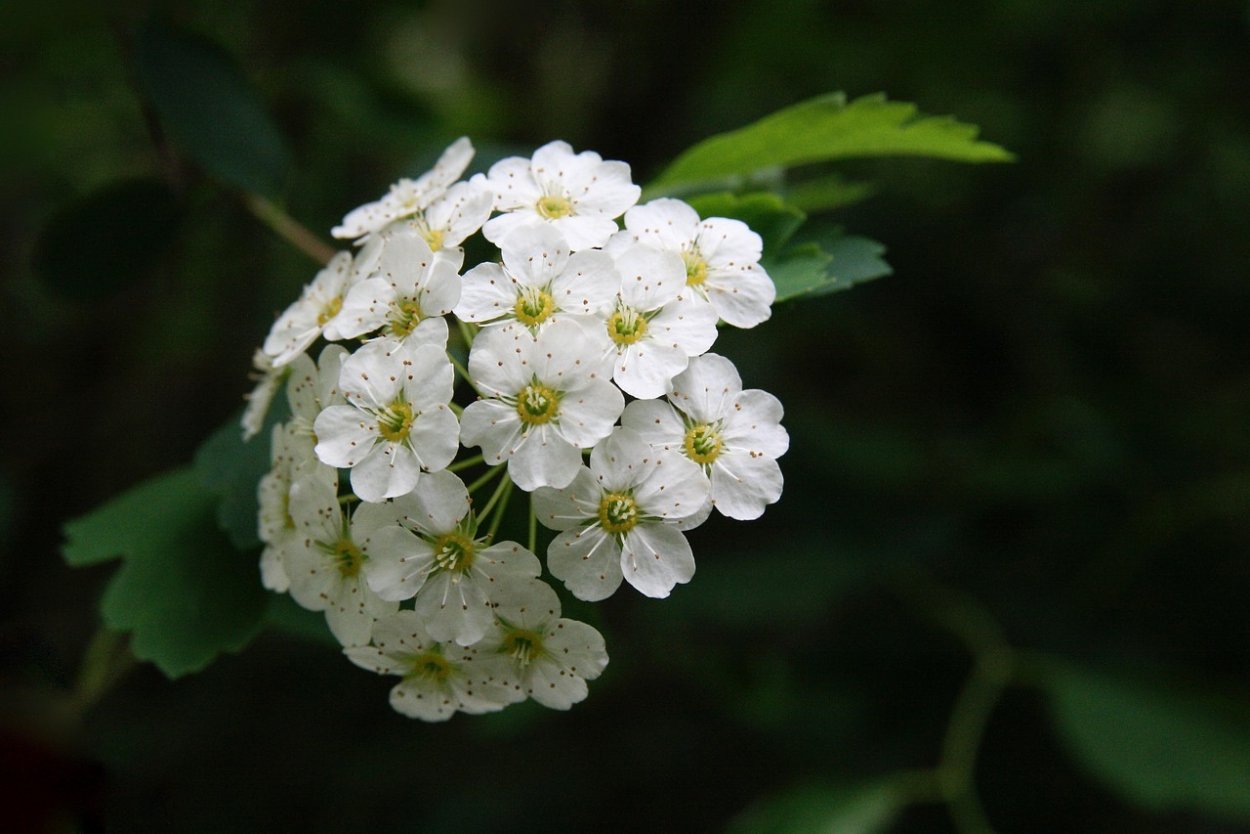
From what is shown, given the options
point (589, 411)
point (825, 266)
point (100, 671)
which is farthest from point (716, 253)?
point (100, 671)

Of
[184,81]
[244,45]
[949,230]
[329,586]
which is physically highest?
[244,45]

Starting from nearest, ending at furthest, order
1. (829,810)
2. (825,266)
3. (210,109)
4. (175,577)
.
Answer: (825,266) → (175,577) → (210,109) → (829,810)

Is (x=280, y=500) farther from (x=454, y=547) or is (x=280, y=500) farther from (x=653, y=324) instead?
(x=653, y=324)

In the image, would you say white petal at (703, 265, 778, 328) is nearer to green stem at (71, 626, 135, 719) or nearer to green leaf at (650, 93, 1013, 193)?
green leaf at (650, 93, 1013, 193)

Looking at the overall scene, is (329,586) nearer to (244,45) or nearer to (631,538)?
(631,538)

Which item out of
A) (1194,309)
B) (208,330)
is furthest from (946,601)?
(208,330)

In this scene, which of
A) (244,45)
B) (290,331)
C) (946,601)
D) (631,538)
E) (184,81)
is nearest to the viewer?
(631,538)
